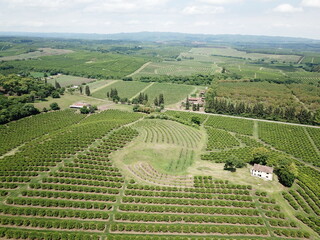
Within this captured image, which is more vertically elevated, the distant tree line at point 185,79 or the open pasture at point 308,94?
the distant tree line at point 185,79

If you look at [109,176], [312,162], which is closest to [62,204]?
[109,176]

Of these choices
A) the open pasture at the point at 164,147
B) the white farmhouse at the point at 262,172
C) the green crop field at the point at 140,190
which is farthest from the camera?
the open pasture at the point at 164,147

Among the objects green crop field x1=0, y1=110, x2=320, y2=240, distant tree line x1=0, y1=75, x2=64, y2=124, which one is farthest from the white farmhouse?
distant tree line x1=0, y1=75, x2=64, y2=124

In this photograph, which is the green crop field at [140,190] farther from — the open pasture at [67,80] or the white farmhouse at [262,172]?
the open pasture at [67,80]

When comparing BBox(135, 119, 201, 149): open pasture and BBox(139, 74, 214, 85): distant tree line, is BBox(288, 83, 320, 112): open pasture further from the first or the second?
BBox(135, 119, 201, 149): open pasture

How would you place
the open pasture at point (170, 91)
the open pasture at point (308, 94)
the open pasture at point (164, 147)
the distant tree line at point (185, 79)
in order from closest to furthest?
the open pasture at point (164, 147) → the open pasture at point (308, 94) → the open pasture at point (170, 91) → the distant tree line at point (185, 79)

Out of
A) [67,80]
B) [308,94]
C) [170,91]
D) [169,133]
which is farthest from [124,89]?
[308,94]

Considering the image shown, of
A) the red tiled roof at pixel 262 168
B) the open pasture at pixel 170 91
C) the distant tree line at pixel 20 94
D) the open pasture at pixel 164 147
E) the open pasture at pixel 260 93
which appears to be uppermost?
the distant tree line at pixel 20 94

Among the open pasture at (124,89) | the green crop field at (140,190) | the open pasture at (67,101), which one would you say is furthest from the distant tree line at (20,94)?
the open pasture at (124,89)
